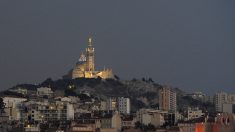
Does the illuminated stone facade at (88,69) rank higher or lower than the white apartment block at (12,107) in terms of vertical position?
higher

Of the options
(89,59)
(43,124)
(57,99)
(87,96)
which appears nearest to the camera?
(43,124)

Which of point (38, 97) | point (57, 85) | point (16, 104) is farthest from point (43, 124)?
point (57, 85)

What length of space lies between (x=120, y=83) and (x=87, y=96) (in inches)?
595

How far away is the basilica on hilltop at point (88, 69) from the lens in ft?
285

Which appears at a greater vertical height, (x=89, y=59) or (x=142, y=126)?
(x=89, y=59)

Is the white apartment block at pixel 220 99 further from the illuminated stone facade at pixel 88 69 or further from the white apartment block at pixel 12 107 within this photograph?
the white apartment block at pixel 12 107

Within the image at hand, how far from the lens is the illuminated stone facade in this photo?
87.0m

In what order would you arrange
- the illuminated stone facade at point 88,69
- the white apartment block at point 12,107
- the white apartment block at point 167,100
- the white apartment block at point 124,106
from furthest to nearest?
the illuminated stone facade at point 88,69 < the white apartment block at point 167,100 < the white apartment block at point 124,106 < the white apartment block at point 12,107

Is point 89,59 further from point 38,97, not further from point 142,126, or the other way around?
point 142,126

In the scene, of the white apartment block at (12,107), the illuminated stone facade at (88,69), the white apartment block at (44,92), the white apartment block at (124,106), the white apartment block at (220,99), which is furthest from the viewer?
the illuminated stone facade at (88,69)

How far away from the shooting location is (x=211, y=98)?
280 ft

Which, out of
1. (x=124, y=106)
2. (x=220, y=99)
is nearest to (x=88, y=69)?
(x=220, y=99)

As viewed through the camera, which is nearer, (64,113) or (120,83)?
(64,113)

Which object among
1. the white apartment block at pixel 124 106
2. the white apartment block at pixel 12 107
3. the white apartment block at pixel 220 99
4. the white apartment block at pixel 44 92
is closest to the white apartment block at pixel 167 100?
the white apartment block at pixel 124 106
